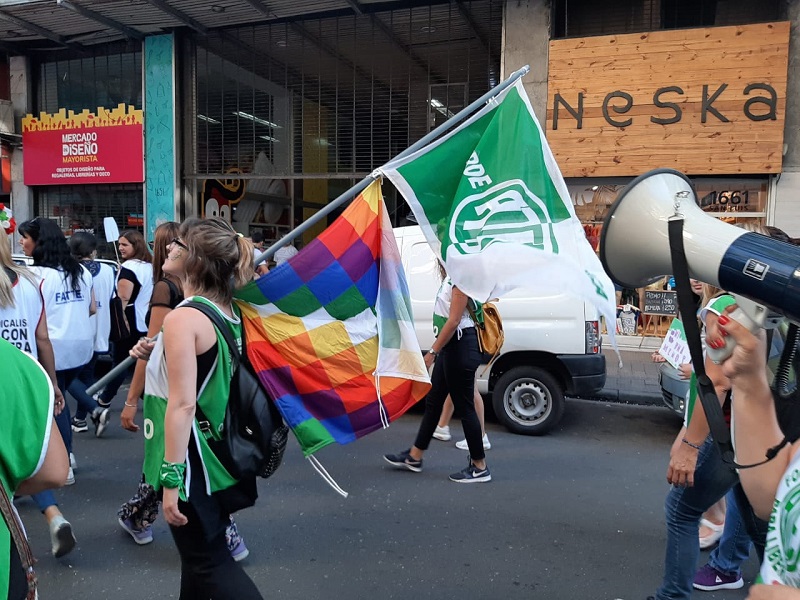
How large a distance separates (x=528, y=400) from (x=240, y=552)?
3.30 m

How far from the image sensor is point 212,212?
12844mm

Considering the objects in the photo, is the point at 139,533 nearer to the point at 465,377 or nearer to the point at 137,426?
the point at 137,426

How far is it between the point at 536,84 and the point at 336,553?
864 centimetres

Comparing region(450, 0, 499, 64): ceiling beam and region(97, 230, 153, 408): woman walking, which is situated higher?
region(450, 0, 499, 64): ceiling beam

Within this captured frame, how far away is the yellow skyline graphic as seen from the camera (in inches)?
494

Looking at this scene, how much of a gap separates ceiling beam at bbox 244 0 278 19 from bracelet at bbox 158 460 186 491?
408 inches

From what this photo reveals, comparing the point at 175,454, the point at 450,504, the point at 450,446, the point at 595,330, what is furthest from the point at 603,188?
the point at 175,454

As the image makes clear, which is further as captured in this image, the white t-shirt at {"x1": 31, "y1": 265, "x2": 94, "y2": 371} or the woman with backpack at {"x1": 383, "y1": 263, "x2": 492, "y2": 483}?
the woman with backpack at {"x1": 383, "y1": 263, "x2": 492, "y2": 483}

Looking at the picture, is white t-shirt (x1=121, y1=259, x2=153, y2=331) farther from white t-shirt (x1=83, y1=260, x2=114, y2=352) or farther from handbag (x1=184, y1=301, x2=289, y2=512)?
handbag (x1=184, y1=301, x2=289, y2=512)

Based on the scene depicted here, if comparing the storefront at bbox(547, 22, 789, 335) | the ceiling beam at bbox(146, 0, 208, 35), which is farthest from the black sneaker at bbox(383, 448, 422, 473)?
the ceiling beam at bbox(146, 0, 208, 35)

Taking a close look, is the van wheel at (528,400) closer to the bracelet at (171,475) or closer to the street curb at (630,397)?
the street curb at (630,397)

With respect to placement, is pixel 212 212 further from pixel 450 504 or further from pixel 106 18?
pixel 450 504

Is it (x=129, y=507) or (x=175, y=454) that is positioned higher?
(x=175, y=454)

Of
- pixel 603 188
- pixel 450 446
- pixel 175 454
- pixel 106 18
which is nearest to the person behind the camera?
pixel 175 454
